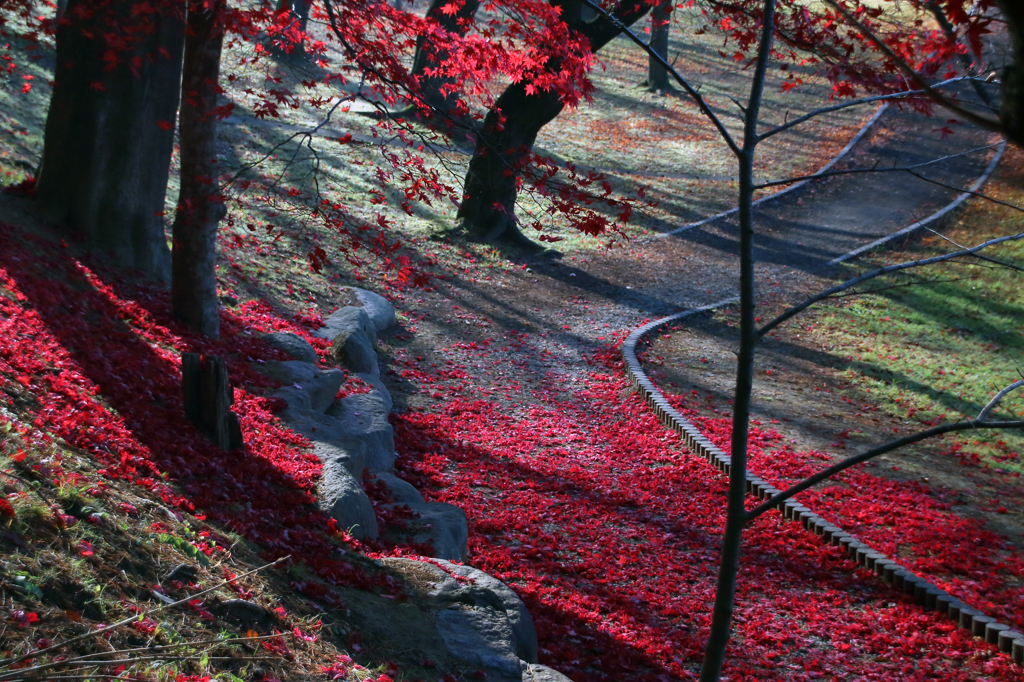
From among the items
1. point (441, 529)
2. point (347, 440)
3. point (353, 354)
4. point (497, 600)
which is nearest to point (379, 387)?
point (353, 354)

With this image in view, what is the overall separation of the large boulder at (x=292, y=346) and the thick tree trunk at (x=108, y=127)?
158 centimetres

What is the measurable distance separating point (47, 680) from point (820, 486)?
7179 millimetres

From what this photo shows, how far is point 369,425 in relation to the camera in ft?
24.7

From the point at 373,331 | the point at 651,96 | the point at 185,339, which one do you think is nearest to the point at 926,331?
the point at 373,331

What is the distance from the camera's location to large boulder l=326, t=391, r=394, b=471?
7.09 metres

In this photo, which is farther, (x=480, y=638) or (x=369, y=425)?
(x=369, y=425)

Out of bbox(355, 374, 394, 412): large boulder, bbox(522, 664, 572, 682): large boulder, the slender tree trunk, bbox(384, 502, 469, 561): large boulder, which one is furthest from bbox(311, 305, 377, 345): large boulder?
the slender tree trunk

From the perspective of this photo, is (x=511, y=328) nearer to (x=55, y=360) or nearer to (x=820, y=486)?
(x=820, y=486)

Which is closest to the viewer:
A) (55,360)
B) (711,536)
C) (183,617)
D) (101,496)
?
(183,617)

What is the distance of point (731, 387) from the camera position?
411 inches

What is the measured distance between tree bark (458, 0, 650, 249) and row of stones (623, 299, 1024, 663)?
5.30 m

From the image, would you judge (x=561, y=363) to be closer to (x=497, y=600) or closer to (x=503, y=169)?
(x=503, y=169)

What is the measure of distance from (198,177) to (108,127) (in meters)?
1.65

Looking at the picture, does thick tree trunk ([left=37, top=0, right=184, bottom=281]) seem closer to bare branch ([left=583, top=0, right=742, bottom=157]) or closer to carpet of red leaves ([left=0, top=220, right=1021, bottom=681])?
carpet of red leaves ([left=0, top=220, right=1021, bottom=681])
